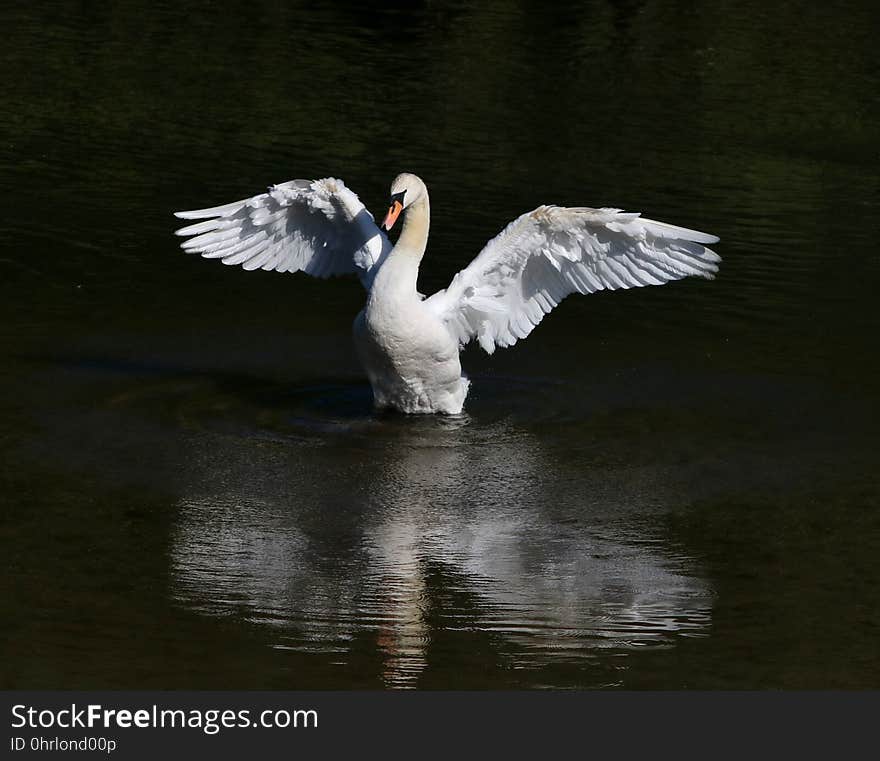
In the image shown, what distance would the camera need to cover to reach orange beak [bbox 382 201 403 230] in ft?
37.2

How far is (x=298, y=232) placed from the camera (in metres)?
13.1

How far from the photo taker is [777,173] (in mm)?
21156

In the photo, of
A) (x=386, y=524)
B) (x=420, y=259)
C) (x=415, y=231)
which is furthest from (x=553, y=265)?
(x=386, y=524)

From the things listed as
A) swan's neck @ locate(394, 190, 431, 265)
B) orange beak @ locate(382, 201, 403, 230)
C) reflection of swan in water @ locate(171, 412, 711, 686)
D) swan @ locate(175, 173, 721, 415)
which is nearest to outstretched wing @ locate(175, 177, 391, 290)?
swan @ locate(175, 173, 721, 415)

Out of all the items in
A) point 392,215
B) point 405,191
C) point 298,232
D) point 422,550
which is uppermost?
point 405,191

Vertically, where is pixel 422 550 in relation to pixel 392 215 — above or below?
below

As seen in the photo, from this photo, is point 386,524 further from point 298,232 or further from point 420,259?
point 298,232

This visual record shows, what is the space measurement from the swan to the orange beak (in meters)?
0.02

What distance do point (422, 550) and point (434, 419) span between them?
9.04ft

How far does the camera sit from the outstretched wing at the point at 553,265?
12.2 m

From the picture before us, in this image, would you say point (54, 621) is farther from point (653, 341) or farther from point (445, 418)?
point (653, 341)

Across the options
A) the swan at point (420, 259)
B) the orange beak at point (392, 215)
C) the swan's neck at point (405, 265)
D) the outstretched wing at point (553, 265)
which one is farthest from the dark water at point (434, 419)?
the orange beak at point (392, 215)

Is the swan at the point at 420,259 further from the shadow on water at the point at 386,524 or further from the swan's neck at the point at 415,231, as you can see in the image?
the shadow on water at the point at 386,524

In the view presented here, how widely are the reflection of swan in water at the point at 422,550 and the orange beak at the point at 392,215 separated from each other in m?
1.49
